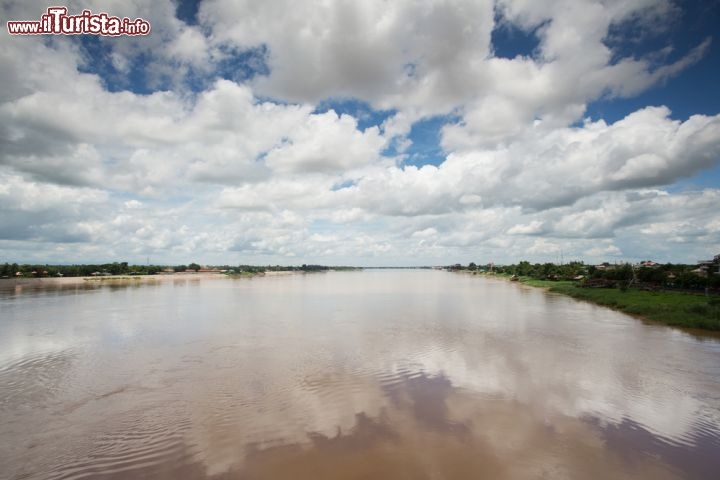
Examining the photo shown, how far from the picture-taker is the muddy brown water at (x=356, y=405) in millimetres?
7902

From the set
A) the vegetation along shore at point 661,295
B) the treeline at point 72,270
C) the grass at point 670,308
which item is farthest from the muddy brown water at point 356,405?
the treeline at point 72,270

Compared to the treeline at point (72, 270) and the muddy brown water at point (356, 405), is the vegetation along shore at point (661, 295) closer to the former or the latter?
the muddy brown water at point (356, 405)

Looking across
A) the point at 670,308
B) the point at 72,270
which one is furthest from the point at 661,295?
the point at 72,270

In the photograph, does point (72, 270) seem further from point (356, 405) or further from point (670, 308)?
point (670, 308)

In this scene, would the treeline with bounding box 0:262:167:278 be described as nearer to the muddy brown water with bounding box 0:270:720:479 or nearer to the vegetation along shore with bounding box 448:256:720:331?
the muddy brown water with bounding box 0:270:720:479

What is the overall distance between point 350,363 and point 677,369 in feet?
45.1

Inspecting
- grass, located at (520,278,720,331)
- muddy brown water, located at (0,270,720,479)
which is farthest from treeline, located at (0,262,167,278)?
grass, located at (520,278,720,331)

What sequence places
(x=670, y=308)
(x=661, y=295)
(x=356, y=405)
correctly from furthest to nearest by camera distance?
(x=661, y=295) < (x=670, y=308) < (x=356, y=405)

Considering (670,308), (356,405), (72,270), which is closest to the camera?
(356,405)

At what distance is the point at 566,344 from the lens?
19.8 meters

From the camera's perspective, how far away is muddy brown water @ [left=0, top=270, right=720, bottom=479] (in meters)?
7.90

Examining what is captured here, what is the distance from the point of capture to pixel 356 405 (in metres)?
11.0

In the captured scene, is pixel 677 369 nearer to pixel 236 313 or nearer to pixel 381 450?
pixel 381 450

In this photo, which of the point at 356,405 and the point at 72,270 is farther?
the point at 72,270
